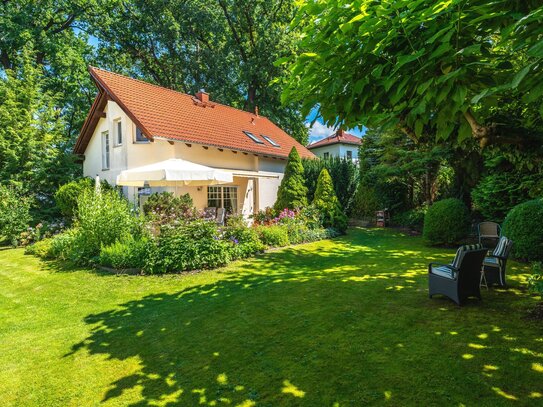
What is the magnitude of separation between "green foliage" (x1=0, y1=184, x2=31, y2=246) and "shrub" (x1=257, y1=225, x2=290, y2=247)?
1164 centimetres

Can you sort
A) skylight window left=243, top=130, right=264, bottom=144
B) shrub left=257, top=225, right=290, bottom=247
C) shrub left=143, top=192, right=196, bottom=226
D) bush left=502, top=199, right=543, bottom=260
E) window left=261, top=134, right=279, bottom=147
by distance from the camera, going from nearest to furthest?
bush left=502, top=199, right=543, bottom=260
shrub left=257, top=225, right=290, bottom=247
shrub left=143, top=192, right=196, bottom=226
skylight window left=243, top=130, right=264, bottom=144
window left=261, top=134, right=279, bottom=147

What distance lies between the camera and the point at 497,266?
6887 mm

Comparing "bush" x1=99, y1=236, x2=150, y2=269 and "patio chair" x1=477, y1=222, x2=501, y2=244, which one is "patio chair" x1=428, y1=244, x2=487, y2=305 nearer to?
"patio chair" x1=477, y1=222, x2=501, y2=244

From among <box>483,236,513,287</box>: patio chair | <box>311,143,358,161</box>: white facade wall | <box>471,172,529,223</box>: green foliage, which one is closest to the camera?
<box>483,236,513,287</box>: patio chair

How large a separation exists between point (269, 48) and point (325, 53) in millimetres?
30618

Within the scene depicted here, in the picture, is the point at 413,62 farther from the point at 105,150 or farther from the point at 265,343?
the point at 105,150

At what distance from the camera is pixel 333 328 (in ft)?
16.9

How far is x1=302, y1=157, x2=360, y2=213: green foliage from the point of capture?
20.8 m

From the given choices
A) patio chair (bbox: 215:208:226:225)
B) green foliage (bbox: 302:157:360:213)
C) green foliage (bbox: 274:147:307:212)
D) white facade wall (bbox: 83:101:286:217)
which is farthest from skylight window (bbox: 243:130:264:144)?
patio chair (bbox: 215:208:226:225)

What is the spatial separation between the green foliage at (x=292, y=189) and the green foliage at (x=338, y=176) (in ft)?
8.83


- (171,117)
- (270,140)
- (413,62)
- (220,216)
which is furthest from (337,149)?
(413,62)

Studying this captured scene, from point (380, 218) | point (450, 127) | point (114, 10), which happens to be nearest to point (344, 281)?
point (450, 127)

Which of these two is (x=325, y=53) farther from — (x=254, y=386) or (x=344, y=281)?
(x=344, y=281)

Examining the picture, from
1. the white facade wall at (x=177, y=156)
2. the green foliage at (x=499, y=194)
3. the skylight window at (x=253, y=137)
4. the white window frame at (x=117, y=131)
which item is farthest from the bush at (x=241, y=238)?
the skylight window at (x=253, y=137)
